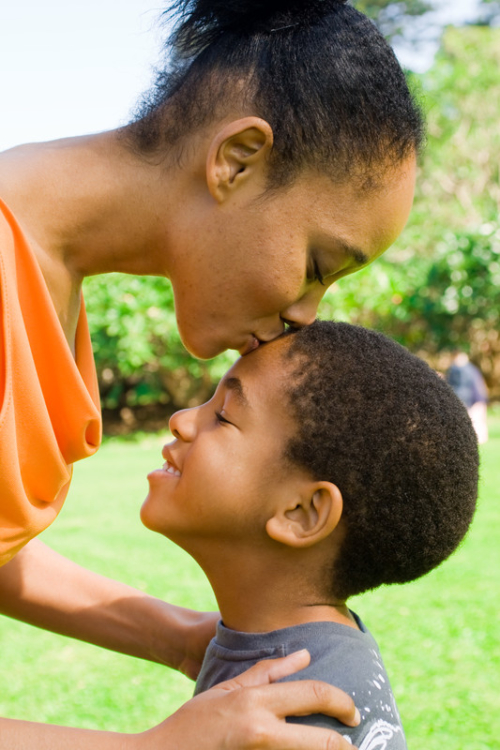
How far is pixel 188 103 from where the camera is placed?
2006mm

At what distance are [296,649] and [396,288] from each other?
1410 centimetres

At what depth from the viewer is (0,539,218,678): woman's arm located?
89.0 inches

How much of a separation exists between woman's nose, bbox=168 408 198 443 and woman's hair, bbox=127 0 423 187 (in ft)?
2.03

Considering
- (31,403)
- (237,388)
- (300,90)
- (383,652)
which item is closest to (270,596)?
(237,388)

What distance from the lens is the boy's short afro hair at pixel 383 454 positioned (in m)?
1.88

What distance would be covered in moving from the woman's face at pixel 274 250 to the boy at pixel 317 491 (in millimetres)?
111

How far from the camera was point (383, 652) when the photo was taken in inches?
189

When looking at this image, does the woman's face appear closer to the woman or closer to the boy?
the woman

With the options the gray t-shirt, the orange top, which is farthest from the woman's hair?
the gray t-shirt

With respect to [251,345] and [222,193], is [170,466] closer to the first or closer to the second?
[251,345]

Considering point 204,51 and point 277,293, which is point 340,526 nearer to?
point 277,293

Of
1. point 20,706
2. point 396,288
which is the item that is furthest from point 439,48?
point 20,706

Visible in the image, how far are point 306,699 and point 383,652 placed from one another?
3.42m

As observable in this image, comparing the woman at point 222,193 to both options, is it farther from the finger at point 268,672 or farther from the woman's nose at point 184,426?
the woman's nose at point 184,426
